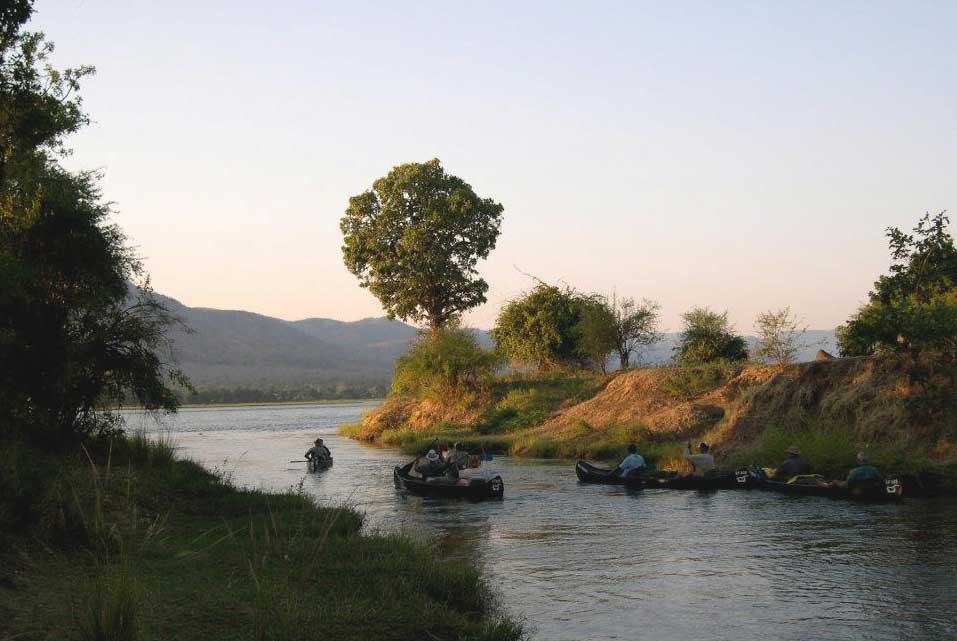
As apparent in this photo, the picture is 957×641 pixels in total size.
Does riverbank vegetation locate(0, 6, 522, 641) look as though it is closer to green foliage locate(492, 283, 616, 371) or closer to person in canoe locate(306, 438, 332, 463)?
person in canoe locate(306, 438, 332, 463)

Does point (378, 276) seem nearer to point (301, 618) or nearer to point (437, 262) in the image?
point (437, 262)

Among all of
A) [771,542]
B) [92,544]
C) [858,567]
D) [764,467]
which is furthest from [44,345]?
[764,467]

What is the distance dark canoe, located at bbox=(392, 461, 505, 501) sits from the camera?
2812cm

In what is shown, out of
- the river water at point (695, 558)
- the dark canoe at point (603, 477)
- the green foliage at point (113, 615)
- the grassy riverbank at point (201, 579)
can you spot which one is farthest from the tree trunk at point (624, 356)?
the green foliage at point (113, 615)

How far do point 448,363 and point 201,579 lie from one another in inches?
1894

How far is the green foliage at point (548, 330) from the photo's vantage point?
66000 mm

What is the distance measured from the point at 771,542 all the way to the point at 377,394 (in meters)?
169

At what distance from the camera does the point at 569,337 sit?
221 feet

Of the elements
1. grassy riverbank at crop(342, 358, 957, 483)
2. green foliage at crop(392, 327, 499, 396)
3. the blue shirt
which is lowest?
the blue shirt

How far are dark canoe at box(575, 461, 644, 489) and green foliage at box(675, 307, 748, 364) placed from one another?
27997 millimetres

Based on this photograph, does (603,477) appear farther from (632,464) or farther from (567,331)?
(567,331)

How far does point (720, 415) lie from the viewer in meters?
40.9

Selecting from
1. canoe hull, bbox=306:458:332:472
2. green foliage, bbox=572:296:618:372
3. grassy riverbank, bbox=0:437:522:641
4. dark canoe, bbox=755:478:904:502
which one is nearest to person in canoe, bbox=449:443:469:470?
canoe hull, bbox=306:458:332:472

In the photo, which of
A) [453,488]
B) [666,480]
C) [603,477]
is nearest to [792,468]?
[666,480]
